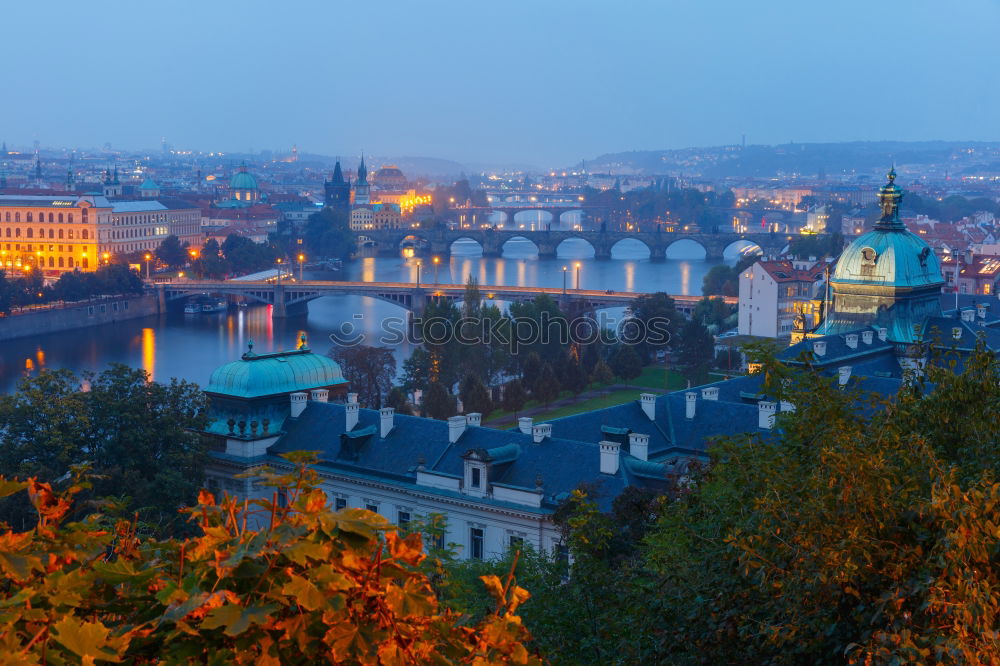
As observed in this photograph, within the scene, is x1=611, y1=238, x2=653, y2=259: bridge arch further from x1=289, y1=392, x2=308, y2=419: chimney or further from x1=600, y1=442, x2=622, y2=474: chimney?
x1=600, y1=442, x2=622, y2=474: chimney

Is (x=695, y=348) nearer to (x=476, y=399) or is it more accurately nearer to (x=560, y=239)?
(x=476, y=399)

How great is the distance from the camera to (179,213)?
73.2 m

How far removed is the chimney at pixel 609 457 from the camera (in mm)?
12883

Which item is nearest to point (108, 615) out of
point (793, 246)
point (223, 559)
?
point (223, 559)

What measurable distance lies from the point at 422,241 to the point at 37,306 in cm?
3889

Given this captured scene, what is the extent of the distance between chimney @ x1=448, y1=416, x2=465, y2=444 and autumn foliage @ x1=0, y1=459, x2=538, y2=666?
444 inches

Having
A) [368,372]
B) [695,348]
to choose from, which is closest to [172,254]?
[695,348]

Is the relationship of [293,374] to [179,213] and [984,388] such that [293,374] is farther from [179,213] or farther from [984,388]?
[179,213]

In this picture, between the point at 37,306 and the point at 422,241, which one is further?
the point at 422,241

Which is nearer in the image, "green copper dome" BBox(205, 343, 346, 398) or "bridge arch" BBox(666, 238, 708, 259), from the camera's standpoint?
"green copper dome" BBox(205, 343, 346, 398)

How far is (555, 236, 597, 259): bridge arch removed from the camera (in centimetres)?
7778

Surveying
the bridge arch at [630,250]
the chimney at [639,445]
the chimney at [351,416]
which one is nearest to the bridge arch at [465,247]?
the bridge arch at [630,250]

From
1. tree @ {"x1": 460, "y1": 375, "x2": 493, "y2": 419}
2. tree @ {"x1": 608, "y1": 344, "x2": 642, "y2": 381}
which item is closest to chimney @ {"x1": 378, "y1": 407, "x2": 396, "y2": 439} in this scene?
tree @ {"x1": 460, "y1": 375, "x2": 493, "y2": 419}

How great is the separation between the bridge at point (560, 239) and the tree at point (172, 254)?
15725mm
